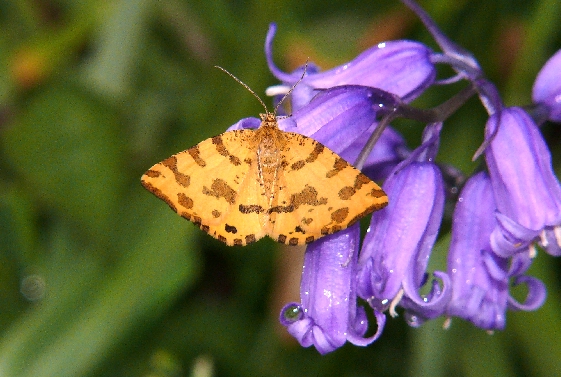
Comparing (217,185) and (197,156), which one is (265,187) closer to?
(217,185)

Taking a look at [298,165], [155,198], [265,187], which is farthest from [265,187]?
[155,198]

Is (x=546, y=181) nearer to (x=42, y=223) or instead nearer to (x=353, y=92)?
(x=353, y=92)

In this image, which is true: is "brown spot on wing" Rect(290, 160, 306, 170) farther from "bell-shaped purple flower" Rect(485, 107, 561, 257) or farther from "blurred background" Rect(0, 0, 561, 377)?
"blurred background" Rect(0, 0, 561, 377)

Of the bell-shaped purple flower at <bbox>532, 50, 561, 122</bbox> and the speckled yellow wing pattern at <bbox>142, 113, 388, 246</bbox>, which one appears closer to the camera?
the speckled yellow wing pattern at <bbox>142, 113, 388, 246</bbox>

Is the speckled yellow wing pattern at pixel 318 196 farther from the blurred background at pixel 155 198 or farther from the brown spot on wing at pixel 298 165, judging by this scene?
the blurred background at pixel 155 198

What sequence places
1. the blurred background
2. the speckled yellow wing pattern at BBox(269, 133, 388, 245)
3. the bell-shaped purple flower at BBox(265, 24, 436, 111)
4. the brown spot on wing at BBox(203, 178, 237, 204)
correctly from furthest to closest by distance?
1. the blurred background
2. the bell-shaped purple flower at BBox(265, 24, 436, 111)
3. the brown spot on wing at BBox(203, 178, 237, 204)
4. the speckled yellow wing pattern at BBox(269, 133, 388, 245)

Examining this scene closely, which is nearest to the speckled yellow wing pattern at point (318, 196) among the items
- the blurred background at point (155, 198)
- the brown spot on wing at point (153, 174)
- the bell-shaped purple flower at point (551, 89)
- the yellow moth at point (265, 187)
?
the yellow moth at point (265, 187)

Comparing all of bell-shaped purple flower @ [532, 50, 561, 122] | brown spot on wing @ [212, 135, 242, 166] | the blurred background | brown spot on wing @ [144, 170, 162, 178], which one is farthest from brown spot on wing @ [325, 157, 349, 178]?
the blurred background

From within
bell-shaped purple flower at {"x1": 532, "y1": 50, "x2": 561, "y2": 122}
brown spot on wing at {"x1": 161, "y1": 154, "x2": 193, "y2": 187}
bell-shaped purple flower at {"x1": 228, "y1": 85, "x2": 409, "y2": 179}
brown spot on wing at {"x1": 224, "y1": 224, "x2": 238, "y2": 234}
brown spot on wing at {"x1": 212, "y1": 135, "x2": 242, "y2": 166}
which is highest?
bell-shaped purple flower at {"x1": 532, "y1": 50, "x2": 561, "y2": 122}
